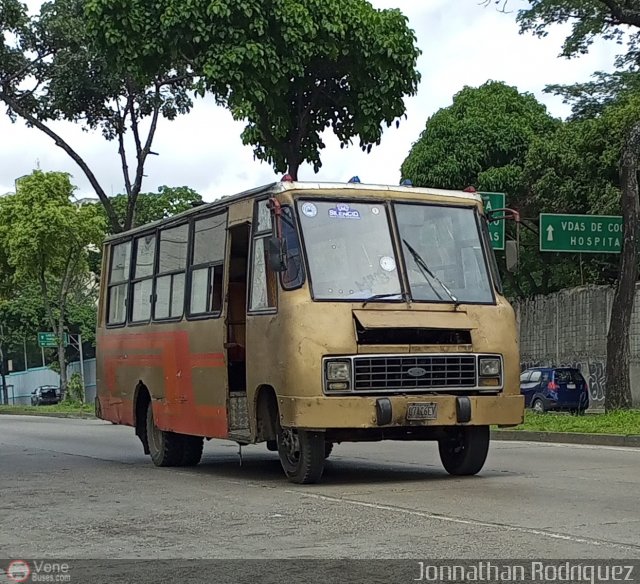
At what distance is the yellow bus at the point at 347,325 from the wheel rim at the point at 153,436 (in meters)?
1.59

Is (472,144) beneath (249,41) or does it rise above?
above

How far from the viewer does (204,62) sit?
837 inches

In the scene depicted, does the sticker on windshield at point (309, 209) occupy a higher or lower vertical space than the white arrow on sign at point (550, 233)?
lower

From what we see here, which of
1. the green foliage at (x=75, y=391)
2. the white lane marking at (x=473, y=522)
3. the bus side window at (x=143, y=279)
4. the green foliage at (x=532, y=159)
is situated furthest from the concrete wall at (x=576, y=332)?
the white lane marking at (x=473, y=522)

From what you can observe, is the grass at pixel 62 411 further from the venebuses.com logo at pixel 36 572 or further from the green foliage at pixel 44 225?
the venebuses.com logo at pixel 36 572

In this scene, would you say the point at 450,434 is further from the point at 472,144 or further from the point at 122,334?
the point at 472,144

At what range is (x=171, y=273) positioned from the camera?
1483cm

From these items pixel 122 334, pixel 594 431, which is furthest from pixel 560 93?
pixel 122 334

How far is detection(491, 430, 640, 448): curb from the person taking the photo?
1720 centimetres

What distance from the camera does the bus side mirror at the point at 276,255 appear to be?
11.5 meters

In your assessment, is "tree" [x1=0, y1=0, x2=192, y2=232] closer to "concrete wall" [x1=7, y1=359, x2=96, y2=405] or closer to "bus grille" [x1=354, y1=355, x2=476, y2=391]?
"bus grille" [x1=354, y1=355, x2=476, y2=391]

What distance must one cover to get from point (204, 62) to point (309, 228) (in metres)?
10.2

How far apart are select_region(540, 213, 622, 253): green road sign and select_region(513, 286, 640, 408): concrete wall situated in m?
9.21

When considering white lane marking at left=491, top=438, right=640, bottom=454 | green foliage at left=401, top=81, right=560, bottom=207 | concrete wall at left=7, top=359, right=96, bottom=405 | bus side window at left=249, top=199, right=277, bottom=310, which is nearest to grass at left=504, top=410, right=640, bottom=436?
white lane marking at left=491, top=438, right=640, bottom=454
